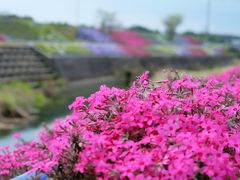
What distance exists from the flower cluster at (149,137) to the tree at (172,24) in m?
51.2

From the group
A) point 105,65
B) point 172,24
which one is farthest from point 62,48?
point 172,24

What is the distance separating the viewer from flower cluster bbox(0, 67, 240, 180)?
2.79 metres

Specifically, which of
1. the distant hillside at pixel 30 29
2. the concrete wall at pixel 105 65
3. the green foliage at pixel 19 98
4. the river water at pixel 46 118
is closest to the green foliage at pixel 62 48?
the concrete wall at pixel 105 65

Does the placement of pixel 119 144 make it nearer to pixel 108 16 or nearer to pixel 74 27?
pixel 74 27

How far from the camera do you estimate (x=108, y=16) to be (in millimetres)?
44531

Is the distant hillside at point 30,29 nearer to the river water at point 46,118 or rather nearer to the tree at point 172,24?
the river water at point 46,118

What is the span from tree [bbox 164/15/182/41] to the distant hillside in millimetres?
20533

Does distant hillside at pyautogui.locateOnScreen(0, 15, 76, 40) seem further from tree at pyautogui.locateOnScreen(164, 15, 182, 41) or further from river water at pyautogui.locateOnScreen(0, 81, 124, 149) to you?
tree at pyautogui.locateOnScreen(164, 15, 182, 41)

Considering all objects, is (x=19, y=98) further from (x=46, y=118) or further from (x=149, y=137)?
(x=149, y=137)

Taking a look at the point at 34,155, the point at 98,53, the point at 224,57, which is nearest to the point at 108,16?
the point at 224,57

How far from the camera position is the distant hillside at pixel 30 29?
3089cm

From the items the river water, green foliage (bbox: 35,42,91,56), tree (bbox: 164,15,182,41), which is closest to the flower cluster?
the river water

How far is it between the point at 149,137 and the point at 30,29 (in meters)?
30.4

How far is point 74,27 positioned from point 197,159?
3653 centimetres
